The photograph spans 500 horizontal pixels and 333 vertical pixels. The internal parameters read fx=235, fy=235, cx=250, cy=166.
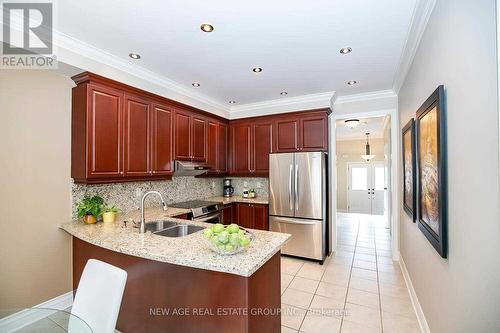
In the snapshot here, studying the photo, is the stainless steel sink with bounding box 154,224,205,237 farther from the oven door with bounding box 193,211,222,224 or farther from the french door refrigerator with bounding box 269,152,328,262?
the french door refrigerator with bounding box 269,152,328,262

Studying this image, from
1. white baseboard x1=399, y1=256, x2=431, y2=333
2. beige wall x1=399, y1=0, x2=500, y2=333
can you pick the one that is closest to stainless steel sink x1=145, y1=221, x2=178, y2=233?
beige wall x1=399, y1=0, x2=500, y2=333

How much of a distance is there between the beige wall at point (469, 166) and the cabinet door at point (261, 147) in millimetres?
2742

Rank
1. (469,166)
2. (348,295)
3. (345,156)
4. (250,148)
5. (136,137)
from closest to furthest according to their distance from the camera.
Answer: (469,166) → (348,295) → (136,137) → (250,148) → (345,156)

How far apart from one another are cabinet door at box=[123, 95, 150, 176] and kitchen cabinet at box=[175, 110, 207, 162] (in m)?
0.51

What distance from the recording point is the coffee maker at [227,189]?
4.86m

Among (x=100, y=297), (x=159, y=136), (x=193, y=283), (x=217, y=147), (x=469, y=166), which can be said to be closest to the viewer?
(x=469, y=166)

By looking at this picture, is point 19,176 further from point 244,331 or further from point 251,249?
point 244,331

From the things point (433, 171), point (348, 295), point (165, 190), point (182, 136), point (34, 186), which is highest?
point (182, 136)

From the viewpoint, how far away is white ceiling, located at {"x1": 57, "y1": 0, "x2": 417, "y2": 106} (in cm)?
184

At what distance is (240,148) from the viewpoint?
4570 millimetres

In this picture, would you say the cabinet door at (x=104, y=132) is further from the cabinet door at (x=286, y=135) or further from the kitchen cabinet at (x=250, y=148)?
the cabinet door at (x=286, y=135)

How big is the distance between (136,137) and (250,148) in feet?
6.94

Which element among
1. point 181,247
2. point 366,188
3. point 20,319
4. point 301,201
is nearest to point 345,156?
point 366,188

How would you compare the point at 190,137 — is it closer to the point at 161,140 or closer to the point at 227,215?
the point at 161,140
